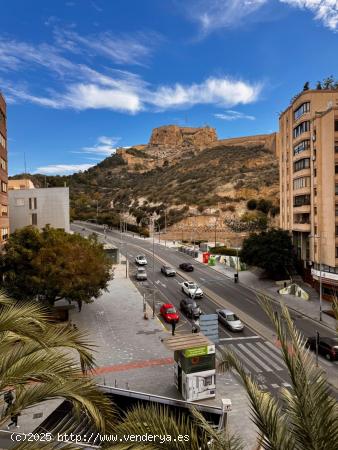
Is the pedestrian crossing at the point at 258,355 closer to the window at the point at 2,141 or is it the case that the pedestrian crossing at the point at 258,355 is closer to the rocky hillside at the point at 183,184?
the window at the point at 2,141

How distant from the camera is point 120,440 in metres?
4.64

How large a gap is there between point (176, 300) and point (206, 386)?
1918cm

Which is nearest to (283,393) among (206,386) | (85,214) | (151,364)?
(206,386)

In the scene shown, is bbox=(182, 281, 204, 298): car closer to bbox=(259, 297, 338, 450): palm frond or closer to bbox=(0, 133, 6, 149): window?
bbox=(0, 133, 6, 149): window

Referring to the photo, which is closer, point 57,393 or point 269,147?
point 57,393

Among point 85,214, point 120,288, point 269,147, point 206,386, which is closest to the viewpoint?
point 206,386

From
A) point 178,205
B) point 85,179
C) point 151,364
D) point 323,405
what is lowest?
point 151,364

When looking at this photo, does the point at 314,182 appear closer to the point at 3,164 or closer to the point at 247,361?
the point at 247,361

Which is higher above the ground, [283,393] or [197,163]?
[197,163]

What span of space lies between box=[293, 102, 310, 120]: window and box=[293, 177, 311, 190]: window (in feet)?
23.2

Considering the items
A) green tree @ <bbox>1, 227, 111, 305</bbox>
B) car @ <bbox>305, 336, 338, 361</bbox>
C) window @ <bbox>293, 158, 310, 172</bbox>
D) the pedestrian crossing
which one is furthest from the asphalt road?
window @ <bbox>293, 158, 310, 172</bbox>

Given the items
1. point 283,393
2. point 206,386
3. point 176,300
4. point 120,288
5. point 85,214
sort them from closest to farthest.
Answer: point 283,393 → point 206,386 → point 176,300 → point 120,288 → point 85,214

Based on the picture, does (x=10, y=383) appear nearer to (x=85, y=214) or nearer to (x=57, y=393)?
(x=57, y=393)

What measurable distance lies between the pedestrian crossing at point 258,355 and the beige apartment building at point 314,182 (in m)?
11.0
